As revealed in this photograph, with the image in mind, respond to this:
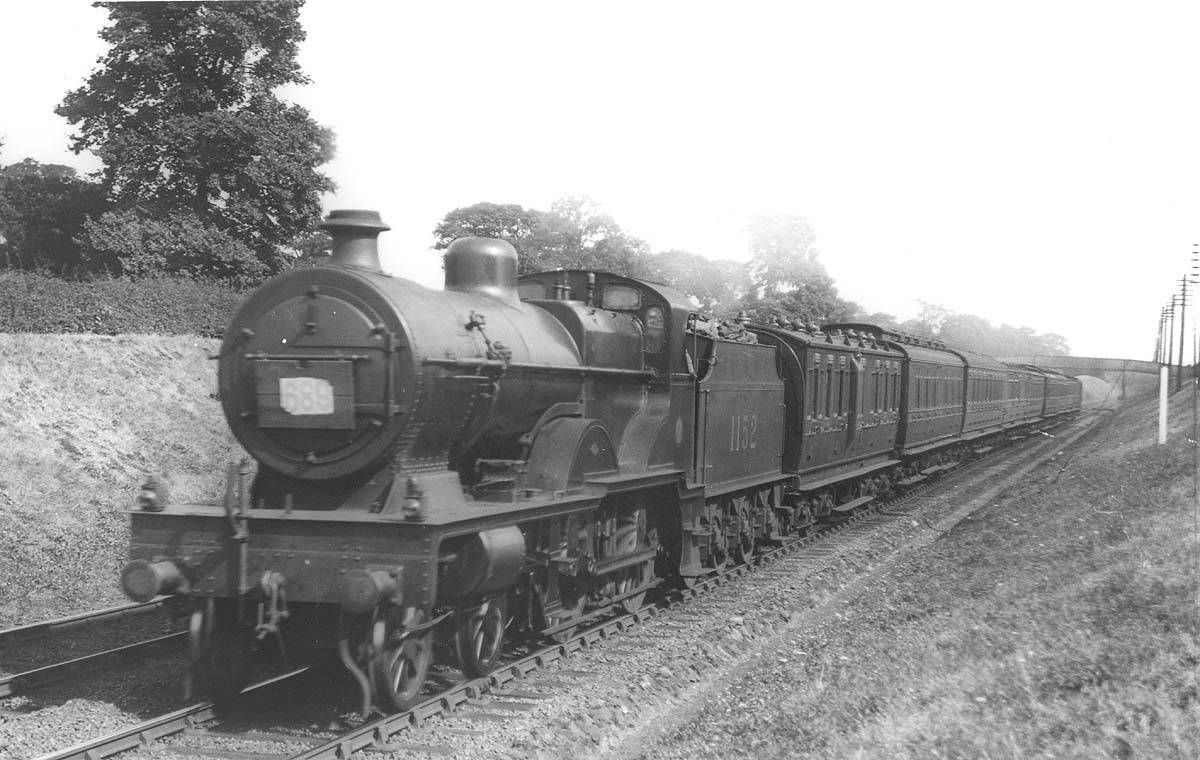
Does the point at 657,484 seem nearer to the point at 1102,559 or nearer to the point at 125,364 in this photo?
the point at 1102,559

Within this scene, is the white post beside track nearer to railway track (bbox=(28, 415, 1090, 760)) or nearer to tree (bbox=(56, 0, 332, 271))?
railway track (bbox=(28, 415, 1090, 760))

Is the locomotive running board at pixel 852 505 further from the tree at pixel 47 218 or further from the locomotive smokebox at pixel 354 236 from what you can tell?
the tree at pixel 47 218

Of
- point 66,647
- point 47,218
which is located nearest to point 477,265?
point 66,647

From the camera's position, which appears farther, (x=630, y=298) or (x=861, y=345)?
(x=861, y=345)

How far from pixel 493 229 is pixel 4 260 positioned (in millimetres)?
17919

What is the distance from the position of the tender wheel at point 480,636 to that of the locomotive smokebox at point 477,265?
103 inches

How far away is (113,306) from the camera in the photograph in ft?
68.2

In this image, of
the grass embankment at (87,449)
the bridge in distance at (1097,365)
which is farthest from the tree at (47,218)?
the bridge in distance at (1097,365)

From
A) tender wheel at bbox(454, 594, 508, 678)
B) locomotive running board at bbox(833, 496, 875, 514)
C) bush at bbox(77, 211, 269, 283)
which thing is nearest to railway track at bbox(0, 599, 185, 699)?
tender wheel at bbox(454, 594, 508, 678)

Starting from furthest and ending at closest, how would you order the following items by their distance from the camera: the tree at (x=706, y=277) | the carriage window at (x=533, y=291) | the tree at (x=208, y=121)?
the tree at (x=706, y=277) → the tree at (x=208, y=121) → the carriage window at (x=533, y=291)

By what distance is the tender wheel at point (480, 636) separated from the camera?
23.7 feet

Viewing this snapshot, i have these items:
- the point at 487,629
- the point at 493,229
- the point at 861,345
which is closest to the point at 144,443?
the point at 487,629

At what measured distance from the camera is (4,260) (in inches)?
1131

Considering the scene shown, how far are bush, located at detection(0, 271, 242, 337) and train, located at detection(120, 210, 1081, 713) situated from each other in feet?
45.8
